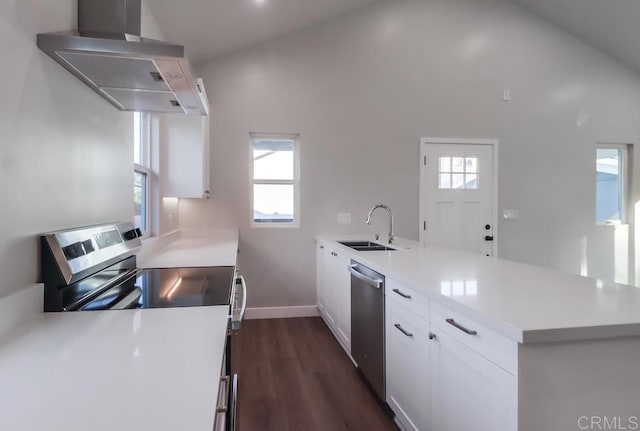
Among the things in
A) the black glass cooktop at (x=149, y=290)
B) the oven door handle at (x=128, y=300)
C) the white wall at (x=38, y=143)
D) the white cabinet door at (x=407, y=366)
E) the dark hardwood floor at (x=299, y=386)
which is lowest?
the dark hardwood floor at (x=299, y=386)

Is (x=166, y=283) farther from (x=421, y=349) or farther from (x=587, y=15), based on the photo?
(x=587, y=15)

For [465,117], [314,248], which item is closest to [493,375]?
[314,248]

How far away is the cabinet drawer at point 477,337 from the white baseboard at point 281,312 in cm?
259

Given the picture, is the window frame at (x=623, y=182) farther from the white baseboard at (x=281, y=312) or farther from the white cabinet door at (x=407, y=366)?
the white cabinet door at (x=407, y=366)

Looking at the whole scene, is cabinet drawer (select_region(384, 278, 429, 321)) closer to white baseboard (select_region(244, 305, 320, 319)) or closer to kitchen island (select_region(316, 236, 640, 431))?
kitchen island (select_region(316, 236, 640, 431))

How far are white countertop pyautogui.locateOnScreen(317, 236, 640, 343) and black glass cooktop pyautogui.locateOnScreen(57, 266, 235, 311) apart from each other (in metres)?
0.87

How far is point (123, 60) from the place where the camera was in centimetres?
125

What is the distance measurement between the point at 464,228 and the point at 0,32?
13.9 feet

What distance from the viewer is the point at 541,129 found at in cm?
438

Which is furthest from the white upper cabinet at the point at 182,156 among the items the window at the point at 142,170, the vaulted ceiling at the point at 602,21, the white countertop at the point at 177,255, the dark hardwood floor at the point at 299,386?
the vaulted ceiling at the point at 602,21

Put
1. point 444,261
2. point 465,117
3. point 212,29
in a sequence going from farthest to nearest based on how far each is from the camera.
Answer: point 465,117 < point 212,29 < point 444,261

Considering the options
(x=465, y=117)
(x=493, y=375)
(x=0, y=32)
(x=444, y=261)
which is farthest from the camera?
(x=465, y=117)

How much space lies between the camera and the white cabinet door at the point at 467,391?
3.57 ft

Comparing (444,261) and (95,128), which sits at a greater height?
(95,128)
